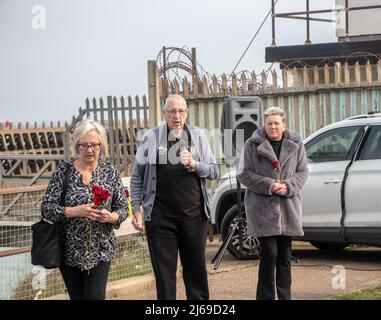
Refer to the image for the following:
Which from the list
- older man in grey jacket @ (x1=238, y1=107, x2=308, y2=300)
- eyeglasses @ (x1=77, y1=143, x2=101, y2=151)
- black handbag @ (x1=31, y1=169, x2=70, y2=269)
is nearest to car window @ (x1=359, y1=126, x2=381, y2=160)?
older man in grey jacket @ (x1=238, y1=107, x2=308, y2=300)

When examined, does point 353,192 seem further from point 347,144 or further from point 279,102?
point 279,102

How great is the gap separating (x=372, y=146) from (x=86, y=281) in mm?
5400

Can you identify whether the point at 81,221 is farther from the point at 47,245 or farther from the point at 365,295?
the point at 365,295

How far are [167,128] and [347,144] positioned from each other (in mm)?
4279

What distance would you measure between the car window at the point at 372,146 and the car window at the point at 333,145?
6.5 inches

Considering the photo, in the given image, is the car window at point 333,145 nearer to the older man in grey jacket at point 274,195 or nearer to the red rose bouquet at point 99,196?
the older man in grey jacket at point 274,195

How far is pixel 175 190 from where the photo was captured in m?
6.47

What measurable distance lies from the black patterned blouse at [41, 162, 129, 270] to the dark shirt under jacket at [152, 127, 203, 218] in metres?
0.62

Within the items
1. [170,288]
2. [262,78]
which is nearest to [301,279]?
[170,288]

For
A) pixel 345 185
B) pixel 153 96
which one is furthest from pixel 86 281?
pixel 153 96

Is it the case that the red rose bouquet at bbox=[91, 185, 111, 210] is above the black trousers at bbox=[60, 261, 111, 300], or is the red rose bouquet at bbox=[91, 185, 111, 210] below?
above

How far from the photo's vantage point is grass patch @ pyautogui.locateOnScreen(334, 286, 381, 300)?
828cm

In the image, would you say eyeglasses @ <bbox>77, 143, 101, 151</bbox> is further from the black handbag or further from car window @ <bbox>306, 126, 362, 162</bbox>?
car window @ <bbox>306, 126, 362, 162</bbox>

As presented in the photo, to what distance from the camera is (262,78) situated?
14.3 m
